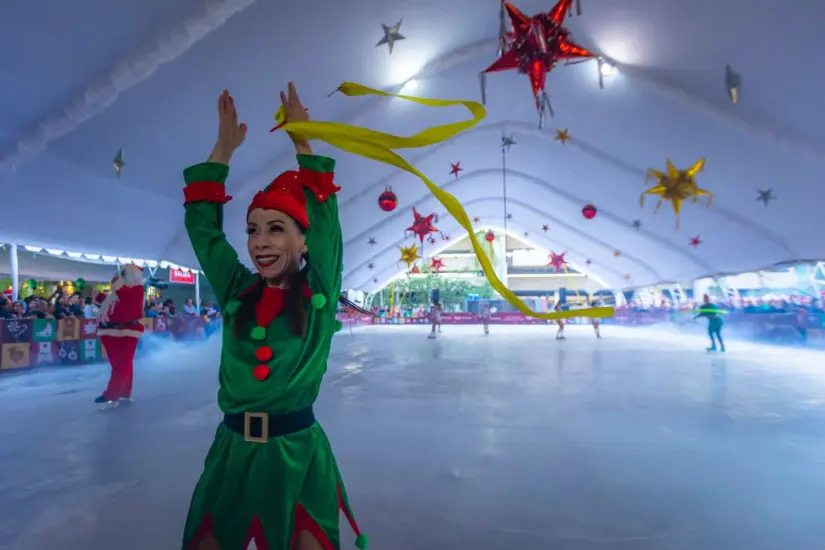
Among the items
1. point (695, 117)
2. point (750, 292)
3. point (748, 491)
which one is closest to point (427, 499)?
point (748, 491)

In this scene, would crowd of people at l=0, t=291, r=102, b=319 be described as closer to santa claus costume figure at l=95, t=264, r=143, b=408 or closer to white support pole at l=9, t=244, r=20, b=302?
white support pole at l=9, t=244, r=20, b=302

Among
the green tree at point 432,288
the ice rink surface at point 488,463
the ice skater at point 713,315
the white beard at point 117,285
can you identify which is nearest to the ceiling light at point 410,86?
the ice rink surface at point 488,463

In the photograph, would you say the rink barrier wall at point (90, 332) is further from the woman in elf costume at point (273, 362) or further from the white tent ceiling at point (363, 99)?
the woman in elf costume at point (273, 362)

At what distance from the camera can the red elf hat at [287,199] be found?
1259mm

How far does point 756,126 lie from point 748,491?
7.28 metres

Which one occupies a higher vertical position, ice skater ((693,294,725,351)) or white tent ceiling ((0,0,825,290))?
white tent ceiling ((0,0,825,290))

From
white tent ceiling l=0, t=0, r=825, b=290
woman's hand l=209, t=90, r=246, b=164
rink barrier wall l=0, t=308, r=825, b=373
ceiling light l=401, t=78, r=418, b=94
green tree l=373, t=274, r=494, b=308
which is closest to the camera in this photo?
woman's hand l=209, t=90, r=246, b=164

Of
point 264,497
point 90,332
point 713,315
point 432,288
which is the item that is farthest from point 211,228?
point 432,288

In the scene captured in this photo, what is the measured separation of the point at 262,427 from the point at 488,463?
1959mm

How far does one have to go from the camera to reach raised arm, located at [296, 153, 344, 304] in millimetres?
1246

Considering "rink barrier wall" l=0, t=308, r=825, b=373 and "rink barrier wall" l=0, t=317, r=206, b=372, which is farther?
"rink barrier wall" l=0, t=308, r=825, b=373

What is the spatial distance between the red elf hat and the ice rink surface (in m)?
1.34

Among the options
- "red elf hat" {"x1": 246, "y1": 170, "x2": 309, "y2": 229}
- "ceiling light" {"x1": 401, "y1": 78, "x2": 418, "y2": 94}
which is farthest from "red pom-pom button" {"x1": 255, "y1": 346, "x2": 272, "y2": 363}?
"ceiling light" {"x1": 401, "y1": 78, "x2": 418, "y2": 94}

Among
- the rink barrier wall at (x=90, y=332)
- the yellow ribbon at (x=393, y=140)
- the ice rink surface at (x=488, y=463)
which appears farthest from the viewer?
the rink barrier wall at (x=90, y=332)
